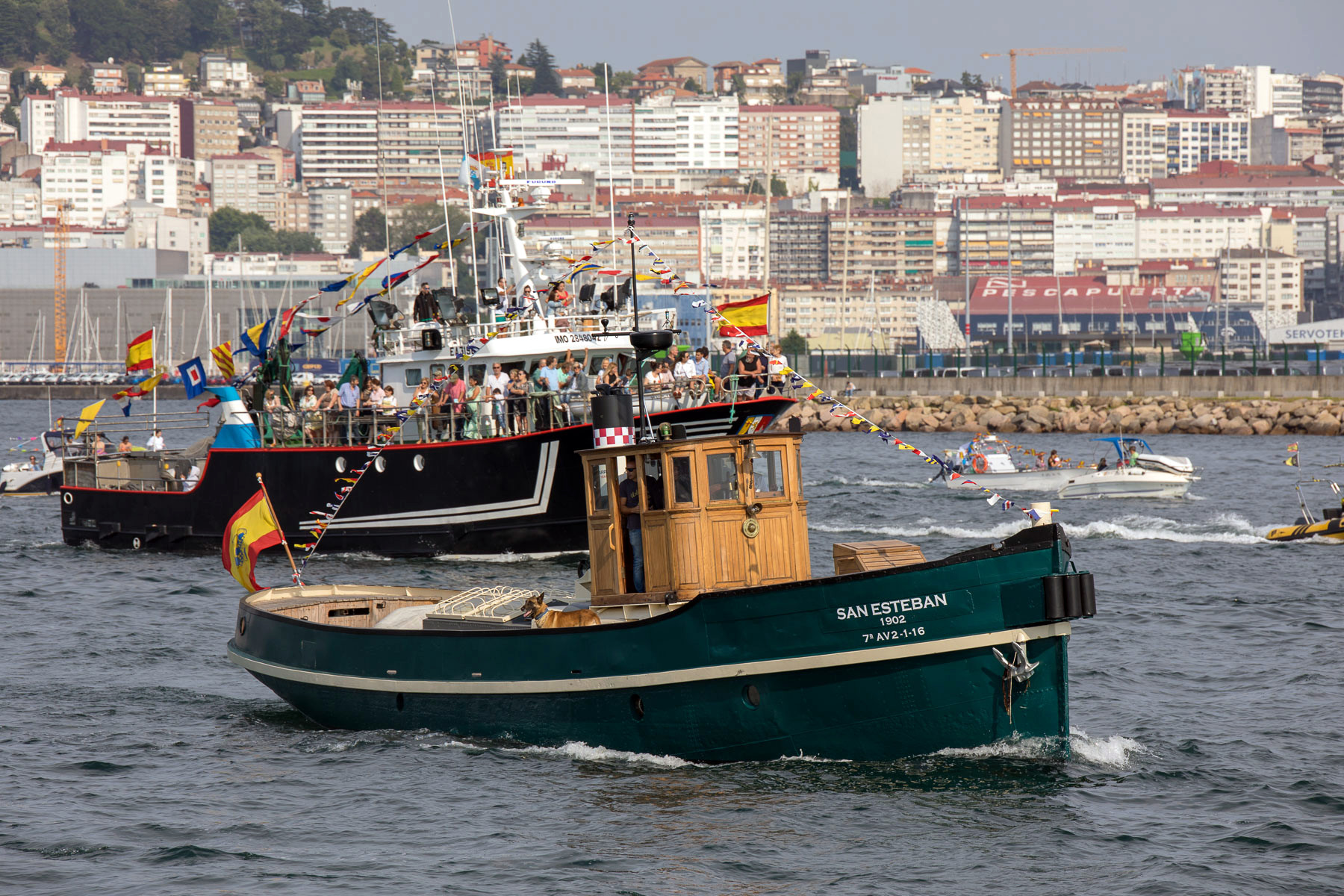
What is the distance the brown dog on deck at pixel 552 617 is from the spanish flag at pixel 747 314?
10.9 meters

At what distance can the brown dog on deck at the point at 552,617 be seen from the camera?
15672 millimetres

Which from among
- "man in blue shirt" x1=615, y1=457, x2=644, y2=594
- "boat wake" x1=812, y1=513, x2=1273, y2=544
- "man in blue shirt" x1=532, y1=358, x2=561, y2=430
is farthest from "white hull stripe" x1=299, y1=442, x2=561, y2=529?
"man in blue shirt" x1=615, y1=457, x2=644, y2=594

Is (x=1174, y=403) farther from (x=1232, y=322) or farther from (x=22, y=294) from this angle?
(x=22, y=294)

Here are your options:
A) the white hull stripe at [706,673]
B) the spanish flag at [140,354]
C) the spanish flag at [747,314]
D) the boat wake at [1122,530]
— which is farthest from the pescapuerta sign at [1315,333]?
the white hull stripe at [706,673]

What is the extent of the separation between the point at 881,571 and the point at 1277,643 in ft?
34.6

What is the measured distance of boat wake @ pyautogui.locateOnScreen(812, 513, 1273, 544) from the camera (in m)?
34.2

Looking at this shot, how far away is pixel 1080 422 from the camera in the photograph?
72188 mm

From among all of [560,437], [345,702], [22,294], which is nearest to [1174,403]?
[560,437]

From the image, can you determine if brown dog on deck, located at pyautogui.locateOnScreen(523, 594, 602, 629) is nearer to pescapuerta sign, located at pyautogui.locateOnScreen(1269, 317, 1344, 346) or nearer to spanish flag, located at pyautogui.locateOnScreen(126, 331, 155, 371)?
spanish flag, located at pyautogui.locateOnScreen(126, 331, 155, 371)

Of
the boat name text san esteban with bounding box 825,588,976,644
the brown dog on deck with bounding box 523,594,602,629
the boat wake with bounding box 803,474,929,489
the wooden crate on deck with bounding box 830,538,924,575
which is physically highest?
the wooden crate on deck with bounding box 830,538,924,575

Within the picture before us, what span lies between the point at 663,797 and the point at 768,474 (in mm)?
3384

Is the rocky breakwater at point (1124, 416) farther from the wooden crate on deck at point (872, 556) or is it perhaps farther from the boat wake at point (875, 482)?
the wooden crate on deck at point (872, 556)

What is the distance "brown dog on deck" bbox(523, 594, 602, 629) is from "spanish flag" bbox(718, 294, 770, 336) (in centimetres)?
1092

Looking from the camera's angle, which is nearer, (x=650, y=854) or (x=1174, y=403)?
(x=650, y=854)
